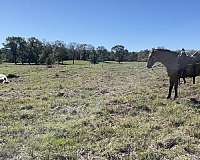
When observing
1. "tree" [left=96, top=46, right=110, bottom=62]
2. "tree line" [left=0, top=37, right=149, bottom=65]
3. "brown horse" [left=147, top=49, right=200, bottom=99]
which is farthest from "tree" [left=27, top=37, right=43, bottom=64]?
"brown horse" [left=147, top=49, right=200, bottom=99]

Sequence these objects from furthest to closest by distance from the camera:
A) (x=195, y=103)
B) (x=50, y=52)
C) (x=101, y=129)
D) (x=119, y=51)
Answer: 1. (x=119, y=51)
2. (x=50, y=52)
3. (x=195, y=103)
4. (x=101, y=129)

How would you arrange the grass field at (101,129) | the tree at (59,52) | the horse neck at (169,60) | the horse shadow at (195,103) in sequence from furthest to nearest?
the tree at (59,52) < the horse neck at (169,60) < the horse shadow at (195,103) < the grass field at (101,129)

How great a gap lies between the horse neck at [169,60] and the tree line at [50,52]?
78214 mm

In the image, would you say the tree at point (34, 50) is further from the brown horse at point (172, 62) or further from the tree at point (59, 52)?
the brown horse at point (172, 62)

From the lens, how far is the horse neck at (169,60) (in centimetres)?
1678

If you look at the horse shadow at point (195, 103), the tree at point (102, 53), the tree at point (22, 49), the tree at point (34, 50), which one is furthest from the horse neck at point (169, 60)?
the tree at point (102, 53)

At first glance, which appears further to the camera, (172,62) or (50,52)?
(50,52)

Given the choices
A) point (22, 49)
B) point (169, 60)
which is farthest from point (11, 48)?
point (169, 60)

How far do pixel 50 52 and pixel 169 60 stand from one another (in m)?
95.7

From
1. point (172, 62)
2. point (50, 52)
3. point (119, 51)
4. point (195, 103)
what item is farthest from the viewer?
point (119, 51)

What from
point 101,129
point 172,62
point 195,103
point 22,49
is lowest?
point 101,129

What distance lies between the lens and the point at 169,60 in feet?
55.2

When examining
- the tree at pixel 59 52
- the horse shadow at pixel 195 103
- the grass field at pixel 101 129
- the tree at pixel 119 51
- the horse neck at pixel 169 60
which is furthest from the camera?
the tree at pixel 119 51

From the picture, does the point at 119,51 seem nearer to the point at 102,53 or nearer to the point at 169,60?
the point at 102,53
